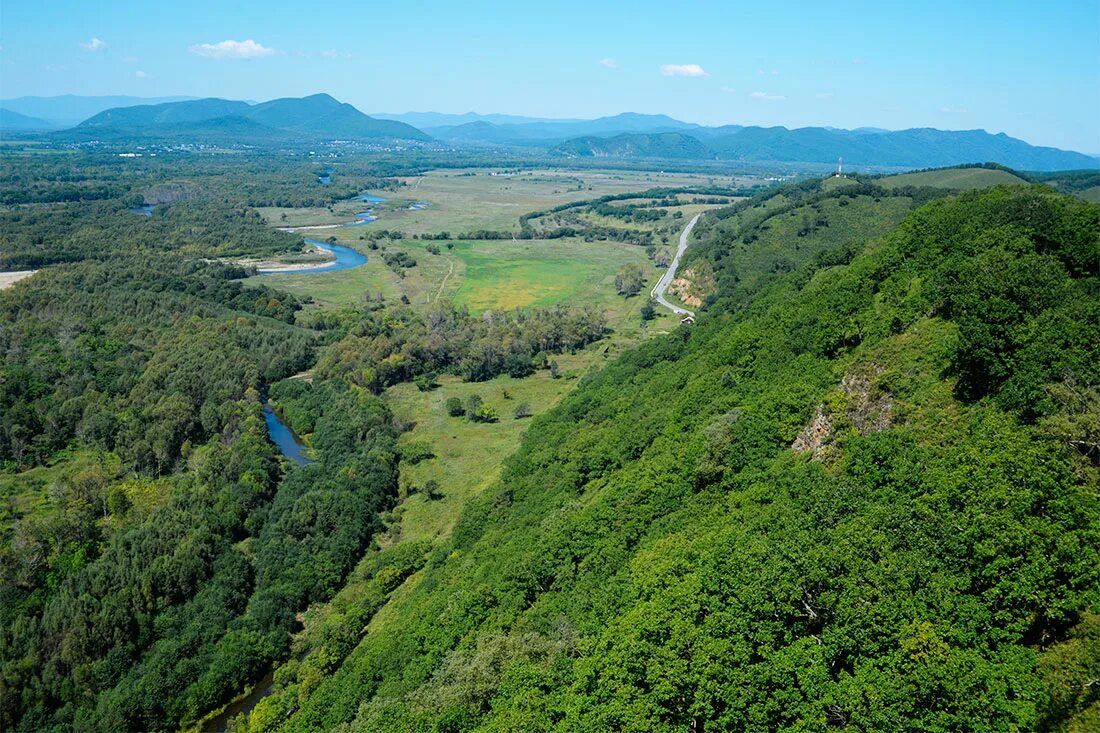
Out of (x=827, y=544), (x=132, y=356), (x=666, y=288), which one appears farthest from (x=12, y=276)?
(x=827, y=544)

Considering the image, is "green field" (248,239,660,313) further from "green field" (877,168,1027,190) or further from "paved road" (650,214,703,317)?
"green field" (877,168,1027,190)

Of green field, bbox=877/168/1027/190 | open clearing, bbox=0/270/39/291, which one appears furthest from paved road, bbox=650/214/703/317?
open clearing, bbox=0/270/39/291

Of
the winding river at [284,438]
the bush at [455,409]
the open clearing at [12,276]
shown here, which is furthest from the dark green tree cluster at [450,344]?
the open clearing at [12,276]

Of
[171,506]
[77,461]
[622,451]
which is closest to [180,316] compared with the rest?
[77,461]

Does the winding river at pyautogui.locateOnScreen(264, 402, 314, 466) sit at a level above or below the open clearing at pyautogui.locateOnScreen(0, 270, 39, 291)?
below

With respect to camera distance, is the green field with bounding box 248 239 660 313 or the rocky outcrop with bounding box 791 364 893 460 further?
the green field with bounding box 248 239 660 313

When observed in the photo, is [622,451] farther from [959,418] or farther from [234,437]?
[234,437]
